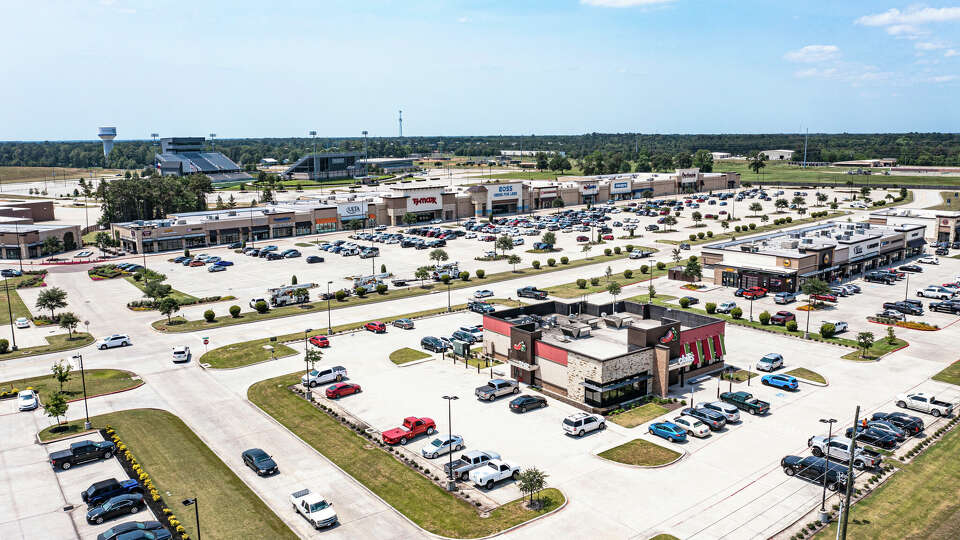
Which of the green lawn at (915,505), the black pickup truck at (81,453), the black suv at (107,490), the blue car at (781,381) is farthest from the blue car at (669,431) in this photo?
the black pickup truck at (81,453)

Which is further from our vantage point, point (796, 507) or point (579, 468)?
point (579, 468)

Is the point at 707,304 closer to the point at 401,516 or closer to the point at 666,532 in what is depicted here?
the point at 666,532

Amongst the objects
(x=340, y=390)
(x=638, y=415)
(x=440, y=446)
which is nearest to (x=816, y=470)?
(x=638, y=415)

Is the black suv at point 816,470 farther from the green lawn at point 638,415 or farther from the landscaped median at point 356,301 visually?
the landscaped median at point 356,301

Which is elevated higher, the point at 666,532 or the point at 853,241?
the point at 853,241

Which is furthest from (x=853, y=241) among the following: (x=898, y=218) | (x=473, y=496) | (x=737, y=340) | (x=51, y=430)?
(x=51, y=430)

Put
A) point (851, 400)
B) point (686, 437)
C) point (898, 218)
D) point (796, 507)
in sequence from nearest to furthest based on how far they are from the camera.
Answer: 1. point (796, 507)
2. point (686, 437)
3. point (851, 400)
4. point (898, 218)
